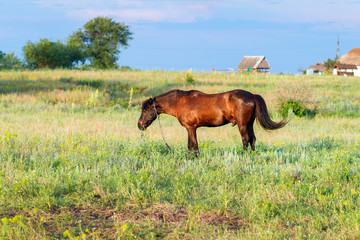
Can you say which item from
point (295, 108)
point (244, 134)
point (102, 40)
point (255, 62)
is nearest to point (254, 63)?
point (255, 62)

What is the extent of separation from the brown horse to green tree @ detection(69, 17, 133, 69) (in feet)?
201

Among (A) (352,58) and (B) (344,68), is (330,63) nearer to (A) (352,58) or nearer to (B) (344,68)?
(A) (352,58)

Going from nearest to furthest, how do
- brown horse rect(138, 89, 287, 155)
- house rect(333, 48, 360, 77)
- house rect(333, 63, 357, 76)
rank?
1. brown horse rect(138, 89, 287, 155)
2. house rect(333, 63, 357, 76)
3. house rect(333, 48, 360, 77)

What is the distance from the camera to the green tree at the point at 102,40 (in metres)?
68.7

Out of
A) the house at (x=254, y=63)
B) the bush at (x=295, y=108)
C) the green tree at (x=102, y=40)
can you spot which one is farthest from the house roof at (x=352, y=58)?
the bush at (x=295, y=108)

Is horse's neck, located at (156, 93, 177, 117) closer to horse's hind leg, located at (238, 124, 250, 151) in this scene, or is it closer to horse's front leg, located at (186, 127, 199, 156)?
horse's front leg, located at (186, 127, 199, 156)

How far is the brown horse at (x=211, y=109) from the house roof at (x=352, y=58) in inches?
3815

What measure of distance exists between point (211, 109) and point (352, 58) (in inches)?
4006

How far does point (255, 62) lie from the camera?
9262 centimetres

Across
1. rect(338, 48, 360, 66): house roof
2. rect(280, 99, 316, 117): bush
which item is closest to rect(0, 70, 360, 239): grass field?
rect(280, 99, 316, 117): bush

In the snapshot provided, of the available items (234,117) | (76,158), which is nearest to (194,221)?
(234,117)

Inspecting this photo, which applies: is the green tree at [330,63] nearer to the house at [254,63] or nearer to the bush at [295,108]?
the house at [254,63]

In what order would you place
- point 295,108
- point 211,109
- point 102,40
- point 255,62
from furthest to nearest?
point 255,62, point 102,40, point 295,108, point 211,109

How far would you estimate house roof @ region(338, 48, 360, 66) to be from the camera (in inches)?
3748
